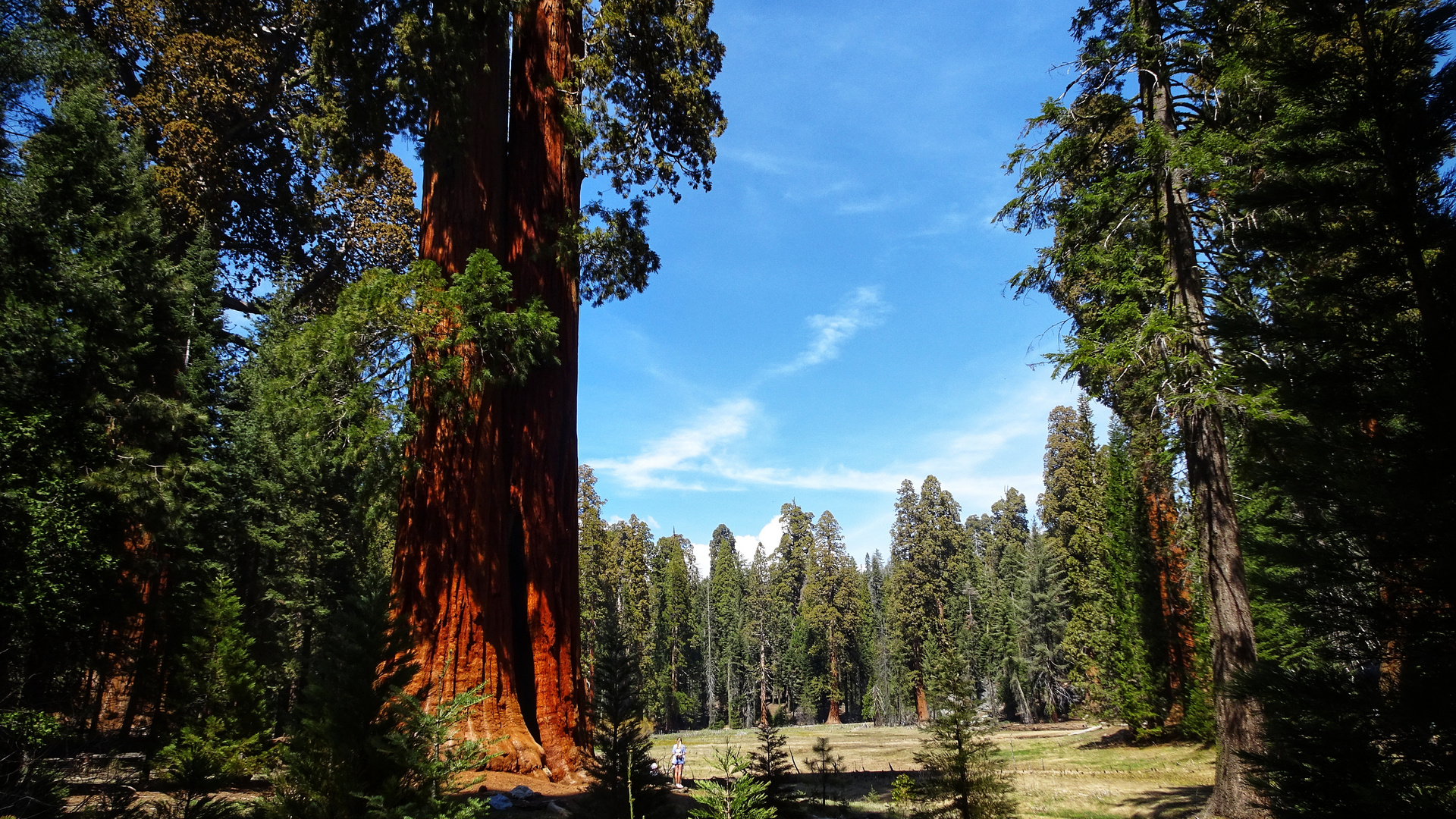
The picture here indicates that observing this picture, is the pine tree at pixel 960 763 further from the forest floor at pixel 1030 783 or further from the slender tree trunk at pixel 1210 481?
the slender tree trunk at pixel 1210 481

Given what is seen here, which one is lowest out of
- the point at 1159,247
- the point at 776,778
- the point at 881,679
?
the point at 881,679

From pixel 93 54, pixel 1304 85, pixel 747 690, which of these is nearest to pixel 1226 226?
pixel 1304 85

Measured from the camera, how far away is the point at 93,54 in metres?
14.0

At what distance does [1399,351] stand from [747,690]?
6138 centimetres

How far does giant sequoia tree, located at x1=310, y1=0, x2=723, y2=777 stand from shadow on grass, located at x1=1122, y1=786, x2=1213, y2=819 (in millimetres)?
8214

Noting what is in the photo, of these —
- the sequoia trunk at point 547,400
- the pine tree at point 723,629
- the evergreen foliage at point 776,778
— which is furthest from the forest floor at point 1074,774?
the pine tree at point 723,629

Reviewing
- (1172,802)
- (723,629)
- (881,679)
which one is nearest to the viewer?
(1172,802)

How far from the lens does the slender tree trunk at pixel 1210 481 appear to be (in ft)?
27.8

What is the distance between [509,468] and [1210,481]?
30.2ft

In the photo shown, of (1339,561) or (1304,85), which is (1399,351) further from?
(1304,85)

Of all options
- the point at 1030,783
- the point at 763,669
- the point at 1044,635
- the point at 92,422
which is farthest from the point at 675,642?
the point at 92,422

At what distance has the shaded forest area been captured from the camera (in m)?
3.19

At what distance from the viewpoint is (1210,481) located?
30.3 feet

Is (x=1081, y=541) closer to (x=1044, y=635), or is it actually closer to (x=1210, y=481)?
(x=1044, y=635)
